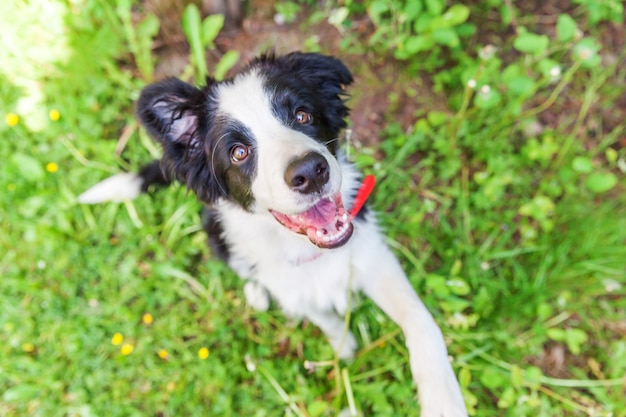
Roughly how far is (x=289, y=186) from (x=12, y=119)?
108 inches

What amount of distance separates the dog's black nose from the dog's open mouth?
242 mm

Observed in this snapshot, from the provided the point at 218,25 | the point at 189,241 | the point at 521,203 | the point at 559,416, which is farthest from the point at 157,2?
the point at 559,416

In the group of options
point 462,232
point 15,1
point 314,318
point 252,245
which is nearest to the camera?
point 252,245

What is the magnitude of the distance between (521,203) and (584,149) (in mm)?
673

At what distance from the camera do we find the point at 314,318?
2.70 metres

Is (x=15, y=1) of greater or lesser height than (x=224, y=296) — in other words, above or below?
above

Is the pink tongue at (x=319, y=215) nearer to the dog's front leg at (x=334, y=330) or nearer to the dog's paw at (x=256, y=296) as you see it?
the dog's front leg at (x=334, y=330)

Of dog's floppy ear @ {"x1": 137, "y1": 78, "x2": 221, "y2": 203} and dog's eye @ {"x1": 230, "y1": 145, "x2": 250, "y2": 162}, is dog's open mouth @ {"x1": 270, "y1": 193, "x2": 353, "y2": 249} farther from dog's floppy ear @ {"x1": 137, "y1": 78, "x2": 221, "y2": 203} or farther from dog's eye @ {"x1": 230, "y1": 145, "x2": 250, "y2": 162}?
dog's floppy ear @ {"x1": 137, "y1": 78, "x2": 221, "y2": 203}

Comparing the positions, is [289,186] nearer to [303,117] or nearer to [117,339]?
[303,117]

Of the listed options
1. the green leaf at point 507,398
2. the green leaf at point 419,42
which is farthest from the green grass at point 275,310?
the green leaf at point 419,42

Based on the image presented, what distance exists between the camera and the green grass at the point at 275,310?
9.22 ft

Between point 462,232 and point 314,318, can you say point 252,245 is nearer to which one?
point 314,318

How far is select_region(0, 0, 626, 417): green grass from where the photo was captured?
9.22 ft

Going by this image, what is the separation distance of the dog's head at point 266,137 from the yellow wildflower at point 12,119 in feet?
6.59
